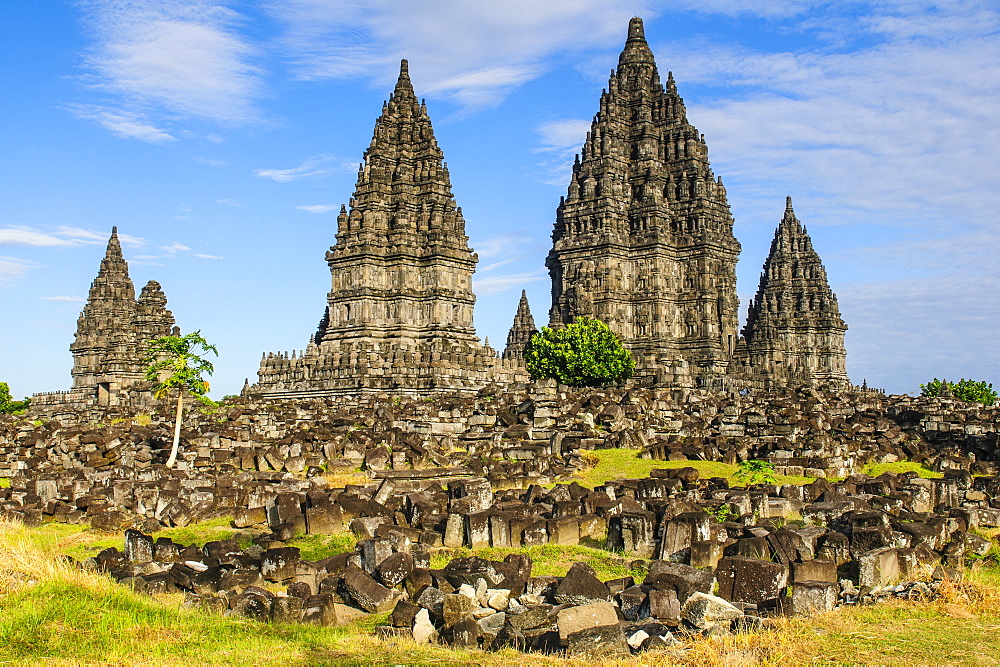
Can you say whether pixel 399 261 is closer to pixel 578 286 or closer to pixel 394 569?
pixel 578 286

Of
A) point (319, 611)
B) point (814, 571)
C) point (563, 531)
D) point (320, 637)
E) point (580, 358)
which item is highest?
point (580, 358)

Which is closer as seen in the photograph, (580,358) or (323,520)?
(323,520)

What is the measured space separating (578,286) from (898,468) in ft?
127

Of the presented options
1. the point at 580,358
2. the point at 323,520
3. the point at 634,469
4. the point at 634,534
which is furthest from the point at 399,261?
the point at 634,534

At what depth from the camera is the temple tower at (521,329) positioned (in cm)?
6475

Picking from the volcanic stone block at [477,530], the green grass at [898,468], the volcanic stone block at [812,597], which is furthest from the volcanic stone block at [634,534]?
the green grass at [898,468]

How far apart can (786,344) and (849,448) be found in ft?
173

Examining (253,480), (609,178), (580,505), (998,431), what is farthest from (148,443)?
(609,178)

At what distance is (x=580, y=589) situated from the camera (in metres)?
9.15

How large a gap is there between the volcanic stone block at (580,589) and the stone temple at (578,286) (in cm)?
3019

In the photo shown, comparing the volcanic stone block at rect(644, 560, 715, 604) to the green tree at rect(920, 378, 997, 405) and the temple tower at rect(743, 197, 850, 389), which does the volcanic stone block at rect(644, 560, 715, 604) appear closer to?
the green tree at rect(920, 378, 997, 405)

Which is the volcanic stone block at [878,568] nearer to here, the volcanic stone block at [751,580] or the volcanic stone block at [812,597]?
the volcanic stone block at [812,597]

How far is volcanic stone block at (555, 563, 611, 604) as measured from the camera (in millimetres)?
9062

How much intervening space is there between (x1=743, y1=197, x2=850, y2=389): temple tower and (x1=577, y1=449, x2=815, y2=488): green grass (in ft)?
164
